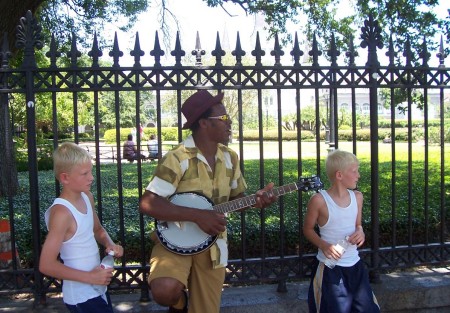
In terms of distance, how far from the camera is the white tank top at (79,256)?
9.19 ft

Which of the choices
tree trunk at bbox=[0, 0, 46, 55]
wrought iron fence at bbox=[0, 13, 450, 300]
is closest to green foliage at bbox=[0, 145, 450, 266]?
wrought iron fence at bbox=[0, 13, 450, 300]

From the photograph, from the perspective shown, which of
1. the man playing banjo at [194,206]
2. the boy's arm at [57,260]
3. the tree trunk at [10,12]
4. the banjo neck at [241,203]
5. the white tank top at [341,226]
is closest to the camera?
the boy's arm at [57,260]

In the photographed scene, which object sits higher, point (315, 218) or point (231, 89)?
point (231, 89)

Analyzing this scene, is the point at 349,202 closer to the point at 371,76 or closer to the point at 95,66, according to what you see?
the point at 371,76

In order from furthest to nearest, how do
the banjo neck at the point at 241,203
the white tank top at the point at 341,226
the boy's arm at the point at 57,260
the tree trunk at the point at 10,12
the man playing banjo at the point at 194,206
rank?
1. the tree trunk at the point at 10,12
2. the white tank top at the point at 341,226
3. the banjo neck at the point at 241,203
4. the man playing banjo at the point at 194,206
5. the boy's arm at the point at 57,260

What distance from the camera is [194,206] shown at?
10.9 ft

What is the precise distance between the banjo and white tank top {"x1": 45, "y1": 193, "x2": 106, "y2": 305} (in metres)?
0.59

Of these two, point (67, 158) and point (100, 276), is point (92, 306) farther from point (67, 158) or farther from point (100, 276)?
point (67, 158)

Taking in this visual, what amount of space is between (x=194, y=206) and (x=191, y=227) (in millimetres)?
148

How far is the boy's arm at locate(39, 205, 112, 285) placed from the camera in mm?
2664

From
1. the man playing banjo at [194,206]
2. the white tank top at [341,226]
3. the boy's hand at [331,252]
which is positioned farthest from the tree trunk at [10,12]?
the boy's hand at [331,252]

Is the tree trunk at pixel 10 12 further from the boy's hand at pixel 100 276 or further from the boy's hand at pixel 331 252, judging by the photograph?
the boy's hand at pixel 331 252

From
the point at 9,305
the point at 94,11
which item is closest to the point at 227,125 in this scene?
the point at 9,305

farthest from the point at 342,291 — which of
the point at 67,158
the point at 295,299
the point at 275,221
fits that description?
the point at 275,221
